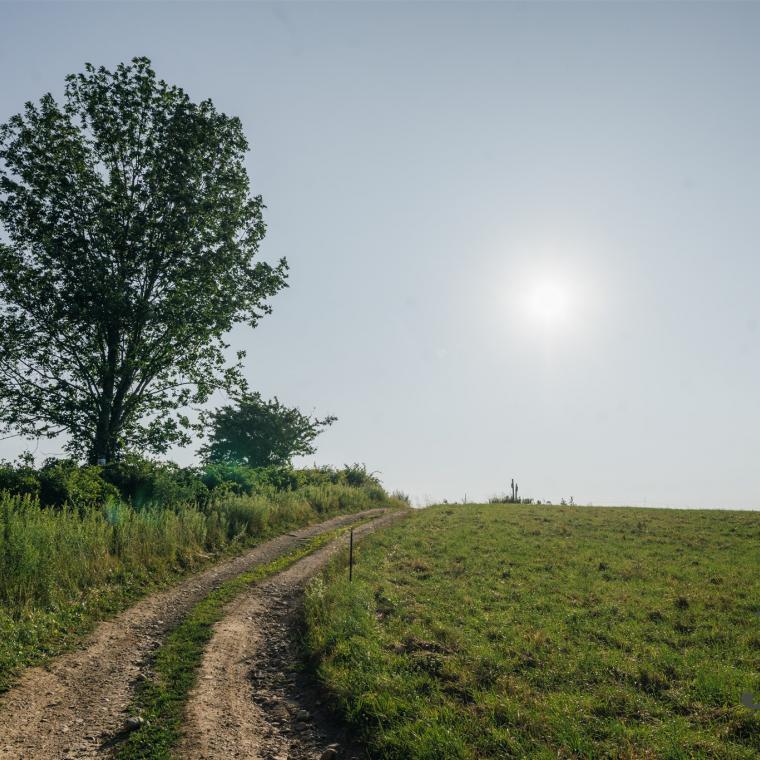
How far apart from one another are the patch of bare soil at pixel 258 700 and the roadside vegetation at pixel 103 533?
9.45 ft

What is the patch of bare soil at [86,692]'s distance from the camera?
6.40 m

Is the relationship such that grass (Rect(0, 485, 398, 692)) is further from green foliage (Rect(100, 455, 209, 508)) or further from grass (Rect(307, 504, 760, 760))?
grass (Rect(307, 504, 760, 760))

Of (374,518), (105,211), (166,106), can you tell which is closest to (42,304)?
(105,211)

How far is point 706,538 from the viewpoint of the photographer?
20.8m

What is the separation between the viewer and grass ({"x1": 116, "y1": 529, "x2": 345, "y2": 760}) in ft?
21.0

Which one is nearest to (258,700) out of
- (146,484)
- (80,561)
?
(80,561)

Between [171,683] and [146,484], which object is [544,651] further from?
[146,484]

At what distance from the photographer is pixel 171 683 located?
8.08 meters

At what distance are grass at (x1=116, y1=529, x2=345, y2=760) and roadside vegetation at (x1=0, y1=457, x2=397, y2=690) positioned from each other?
180 cm

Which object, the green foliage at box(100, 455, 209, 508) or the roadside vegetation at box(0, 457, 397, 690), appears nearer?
the roadside vegetation at box(0, 457, 397, 690)

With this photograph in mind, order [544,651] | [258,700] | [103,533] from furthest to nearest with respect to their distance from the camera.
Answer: [103,533]
[544,651]
[258,700]

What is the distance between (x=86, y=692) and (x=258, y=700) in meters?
2.57

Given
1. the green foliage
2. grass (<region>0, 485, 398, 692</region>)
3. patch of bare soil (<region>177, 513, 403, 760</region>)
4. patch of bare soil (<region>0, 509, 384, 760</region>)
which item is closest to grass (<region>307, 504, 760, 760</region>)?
patch of bare soil (<region>177, 513, 403, 760</region>)

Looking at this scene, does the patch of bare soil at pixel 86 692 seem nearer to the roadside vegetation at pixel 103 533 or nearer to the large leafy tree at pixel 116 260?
the roadside vegetation at pixel 103 533
